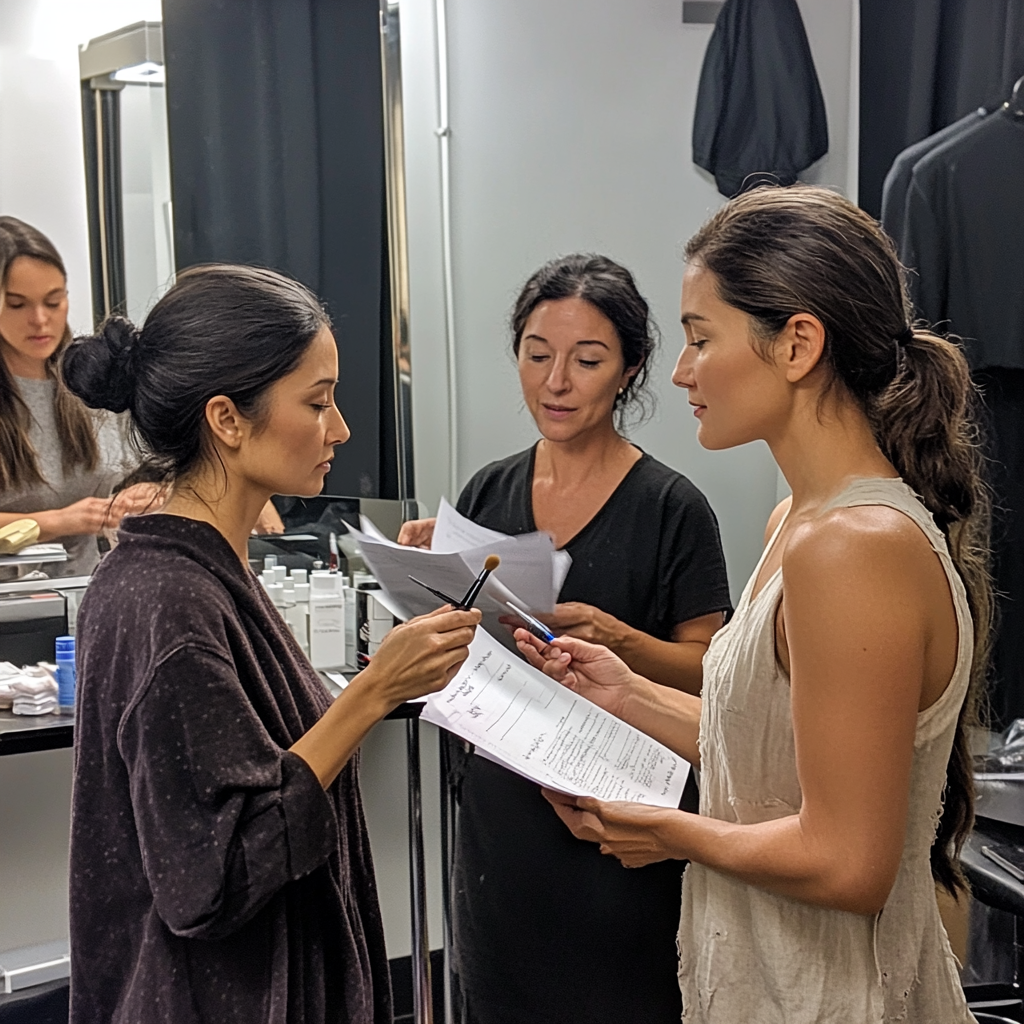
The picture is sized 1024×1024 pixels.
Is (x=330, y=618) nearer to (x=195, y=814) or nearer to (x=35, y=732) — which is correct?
(x=35, y=732)

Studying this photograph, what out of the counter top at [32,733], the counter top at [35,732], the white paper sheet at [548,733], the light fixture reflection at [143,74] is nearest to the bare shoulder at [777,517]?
the white paper sheet at [548,733]

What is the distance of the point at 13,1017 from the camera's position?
1.58 metres

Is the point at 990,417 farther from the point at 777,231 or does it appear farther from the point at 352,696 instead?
the point at 352,696

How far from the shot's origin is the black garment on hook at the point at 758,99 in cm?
233

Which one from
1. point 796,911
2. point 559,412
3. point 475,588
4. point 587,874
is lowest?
point 587,874

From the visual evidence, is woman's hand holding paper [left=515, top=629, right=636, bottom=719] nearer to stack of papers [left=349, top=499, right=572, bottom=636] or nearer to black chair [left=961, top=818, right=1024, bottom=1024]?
stack of papers [left=349, top=499, right=572, bottom=636]

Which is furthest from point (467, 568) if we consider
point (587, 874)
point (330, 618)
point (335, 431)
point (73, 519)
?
point (73, 519)

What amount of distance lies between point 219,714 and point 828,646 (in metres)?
0.47

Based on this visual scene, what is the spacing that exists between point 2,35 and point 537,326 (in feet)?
3.22

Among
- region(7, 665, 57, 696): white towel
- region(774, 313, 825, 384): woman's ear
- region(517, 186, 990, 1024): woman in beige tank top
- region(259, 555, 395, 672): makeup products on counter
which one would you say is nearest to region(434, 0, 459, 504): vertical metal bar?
region(259, 555, 395, 672): makeup products on counter

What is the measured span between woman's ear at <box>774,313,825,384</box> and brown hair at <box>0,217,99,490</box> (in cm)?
122

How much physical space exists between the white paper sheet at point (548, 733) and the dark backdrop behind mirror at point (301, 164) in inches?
35.6

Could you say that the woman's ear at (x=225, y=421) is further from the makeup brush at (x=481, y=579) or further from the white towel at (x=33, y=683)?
the white towel at (x=33, y=683)

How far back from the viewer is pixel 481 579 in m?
1.14
